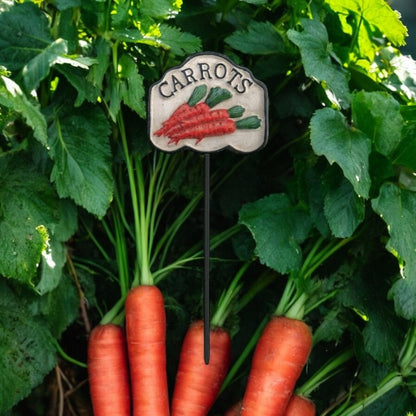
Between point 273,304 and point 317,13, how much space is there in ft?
1.78

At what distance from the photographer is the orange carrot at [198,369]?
1.32m

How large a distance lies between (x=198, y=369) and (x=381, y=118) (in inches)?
21.4

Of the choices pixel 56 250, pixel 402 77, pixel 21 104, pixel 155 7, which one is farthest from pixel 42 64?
pixel 402 77

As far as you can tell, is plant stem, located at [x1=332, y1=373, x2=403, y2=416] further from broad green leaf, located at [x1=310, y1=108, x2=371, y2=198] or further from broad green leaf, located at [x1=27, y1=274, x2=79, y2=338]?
broad green leaf, located at [x1=27, y1=274, x2=79, y2=338]

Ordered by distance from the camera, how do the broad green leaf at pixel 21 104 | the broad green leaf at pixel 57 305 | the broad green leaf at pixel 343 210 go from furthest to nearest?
1. the broad green leaf at pixel 57 305
2. the broad green leaf at pixel 343 210
3. the broad green leaf at pixel 21 104

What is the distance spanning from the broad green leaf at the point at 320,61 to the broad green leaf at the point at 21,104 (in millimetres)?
422

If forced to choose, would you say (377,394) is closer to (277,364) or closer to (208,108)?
(277,364)

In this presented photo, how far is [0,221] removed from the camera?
1188mm

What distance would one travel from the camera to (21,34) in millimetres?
1235

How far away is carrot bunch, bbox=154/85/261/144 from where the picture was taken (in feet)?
3.87

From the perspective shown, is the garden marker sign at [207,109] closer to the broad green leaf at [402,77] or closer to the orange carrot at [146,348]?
the orange carrot at [146,348]

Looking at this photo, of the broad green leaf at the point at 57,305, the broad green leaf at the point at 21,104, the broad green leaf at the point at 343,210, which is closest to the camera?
the broad green leaf at the point at 21,104

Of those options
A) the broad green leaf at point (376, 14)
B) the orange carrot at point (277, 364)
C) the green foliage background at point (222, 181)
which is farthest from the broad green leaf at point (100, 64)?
the orange carrot at point (277, 364)

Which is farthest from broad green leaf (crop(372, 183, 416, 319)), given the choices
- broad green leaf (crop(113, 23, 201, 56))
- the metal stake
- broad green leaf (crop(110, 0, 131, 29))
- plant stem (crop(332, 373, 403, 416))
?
broad green leaf (crop(110, 0, 131, 29))
